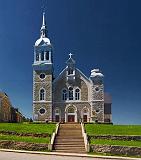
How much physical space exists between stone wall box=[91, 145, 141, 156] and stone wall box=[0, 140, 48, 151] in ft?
13.9

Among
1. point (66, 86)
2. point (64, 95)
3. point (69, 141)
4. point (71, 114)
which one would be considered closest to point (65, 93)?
point (64, 95)

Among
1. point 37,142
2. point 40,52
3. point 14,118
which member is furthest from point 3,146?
point 14,118

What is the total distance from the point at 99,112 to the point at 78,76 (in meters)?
8.00

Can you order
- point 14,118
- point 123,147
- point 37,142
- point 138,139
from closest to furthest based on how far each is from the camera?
point 123,147 → point 37,142 → point 138,139 → point 14,118

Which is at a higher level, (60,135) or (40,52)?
(40,52)

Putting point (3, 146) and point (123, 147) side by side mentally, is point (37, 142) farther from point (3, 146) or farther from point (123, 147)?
point (123, 147)

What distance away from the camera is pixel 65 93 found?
73.6 meters

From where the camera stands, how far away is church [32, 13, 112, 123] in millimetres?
71406

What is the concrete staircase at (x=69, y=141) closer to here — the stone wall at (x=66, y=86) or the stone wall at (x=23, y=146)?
the stone wall at (x=23, y=146)

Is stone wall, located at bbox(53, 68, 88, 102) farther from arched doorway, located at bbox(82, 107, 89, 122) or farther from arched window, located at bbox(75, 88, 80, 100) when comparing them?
arched doorway, located at bbox(82, 107, 89, 122)

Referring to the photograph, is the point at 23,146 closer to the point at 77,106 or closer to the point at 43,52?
the point at 77,106

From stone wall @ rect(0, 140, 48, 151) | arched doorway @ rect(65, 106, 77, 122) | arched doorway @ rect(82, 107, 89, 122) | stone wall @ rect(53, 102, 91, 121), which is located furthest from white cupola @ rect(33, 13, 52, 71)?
stone wall @ rect(0, 140, 48, 151)

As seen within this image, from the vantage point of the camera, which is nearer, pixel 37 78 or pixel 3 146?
pixel 3 146

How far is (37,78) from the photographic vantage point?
241ft
